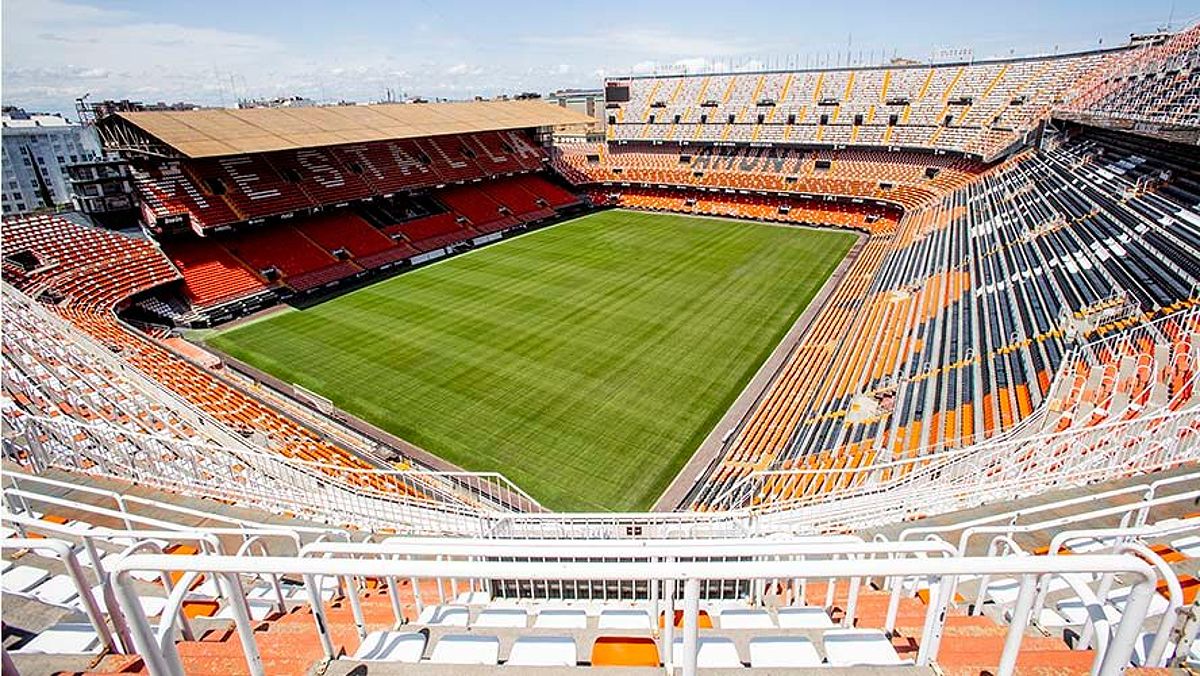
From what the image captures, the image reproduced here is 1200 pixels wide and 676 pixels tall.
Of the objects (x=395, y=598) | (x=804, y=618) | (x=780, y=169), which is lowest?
(x=780, y=169)

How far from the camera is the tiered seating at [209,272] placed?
2770cm

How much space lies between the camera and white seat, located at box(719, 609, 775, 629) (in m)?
4.26

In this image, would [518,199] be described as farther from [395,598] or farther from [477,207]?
[395,598]

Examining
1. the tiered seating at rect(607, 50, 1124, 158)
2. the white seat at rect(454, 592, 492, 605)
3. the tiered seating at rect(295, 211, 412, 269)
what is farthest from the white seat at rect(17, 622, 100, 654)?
the tiered seating at rect(607, 50, 1124, 158)

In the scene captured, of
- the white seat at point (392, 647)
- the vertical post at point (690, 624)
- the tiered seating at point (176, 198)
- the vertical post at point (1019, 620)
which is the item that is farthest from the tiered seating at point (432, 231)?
the vertical post at point (1019, 620)

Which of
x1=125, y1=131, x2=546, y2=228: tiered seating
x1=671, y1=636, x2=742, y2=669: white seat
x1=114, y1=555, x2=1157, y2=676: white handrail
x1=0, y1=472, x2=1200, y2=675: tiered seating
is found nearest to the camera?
x1=114, y1=555, x2=1157, y2=676: white handrail

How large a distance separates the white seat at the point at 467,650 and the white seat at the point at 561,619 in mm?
693

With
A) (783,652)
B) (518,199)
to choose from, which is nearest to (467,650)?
(783,652)

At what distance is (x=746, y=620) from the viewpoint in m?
4.44

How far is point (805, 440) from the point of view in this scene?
52.0ft

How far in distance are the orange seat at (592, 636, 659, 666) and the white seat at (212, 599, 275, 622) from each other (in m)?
2.74

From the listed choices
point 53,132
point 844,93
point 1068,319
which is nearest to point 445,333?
point 1068,319

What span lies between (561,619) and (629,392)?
15791mm

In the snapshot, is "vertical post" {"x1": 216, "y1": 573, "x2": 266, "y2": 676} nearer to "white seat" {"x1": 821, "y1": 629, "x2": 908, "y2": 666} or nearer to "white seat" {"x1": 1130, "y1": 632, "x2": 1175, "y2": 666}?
"white seat" {"x1": 821, "y1": 629, "x2": 908, "y2": 666}
